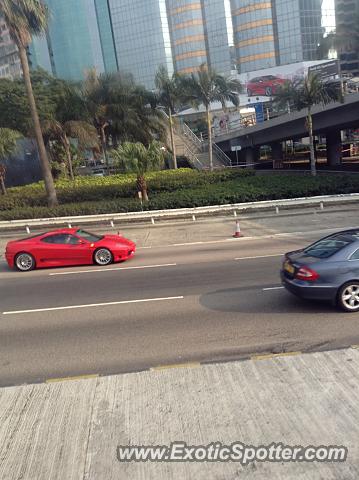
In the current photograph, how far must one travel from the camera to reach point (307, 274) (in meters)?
7.46

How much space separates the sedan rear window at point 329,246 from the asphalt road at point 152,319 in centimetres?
100

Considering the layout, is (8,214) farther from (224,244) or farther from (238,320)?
(238,320)

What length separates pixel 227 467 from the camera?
3.92 m

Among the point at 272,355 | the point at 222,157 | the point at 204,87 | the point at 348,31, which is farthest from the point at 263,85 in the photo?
the point at 272,355

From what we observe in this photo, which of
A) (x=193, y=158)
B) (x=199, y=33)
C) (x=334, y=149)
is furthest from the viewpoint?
(x=199, y=33)

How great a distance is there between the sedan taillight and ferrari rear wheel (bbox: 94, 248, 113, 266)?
6.86 meters

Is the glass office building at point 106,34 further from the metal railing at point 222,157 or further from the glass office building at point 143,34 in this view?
the metal railing at point 222,157

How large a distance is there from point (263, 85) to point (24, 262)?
248 ft

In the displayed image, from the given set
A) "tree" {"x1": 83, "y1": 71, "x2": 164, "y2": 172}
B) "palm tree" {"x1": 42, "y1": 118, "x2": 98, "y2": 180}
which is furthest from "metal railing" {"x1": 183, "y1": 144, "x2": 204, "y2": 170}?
"palm tree" {"x1": 42, "y1": 118, "x2": 98, "y2": 180}

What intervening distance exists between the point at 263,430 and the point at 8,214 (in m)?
21.6

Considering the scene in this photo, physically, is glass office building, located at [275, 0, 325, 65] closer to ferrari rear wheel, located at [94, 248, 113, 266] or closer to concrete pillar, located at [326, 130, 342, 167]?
concrete pillar, located at [326, 130, 342, 167]

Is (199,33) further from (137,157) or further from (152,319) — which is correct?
(152,319)

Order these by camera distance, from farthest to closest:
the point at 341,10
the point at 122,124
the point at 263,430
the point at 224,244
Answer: the point at 341,10 → the point at 122,124 → the point at 224,244 → the point at 263,430

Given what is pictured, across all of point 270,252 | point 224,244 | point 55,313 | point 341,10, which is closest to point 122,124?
point 224,244
